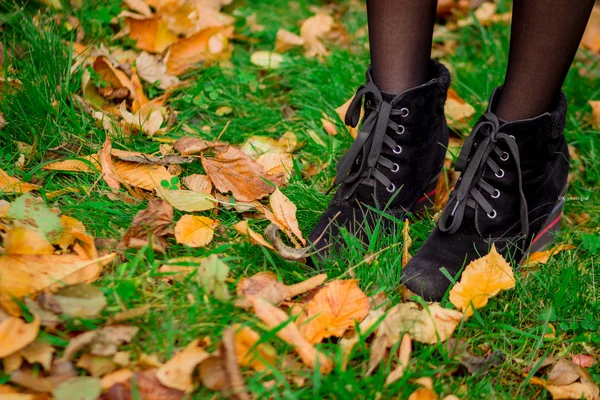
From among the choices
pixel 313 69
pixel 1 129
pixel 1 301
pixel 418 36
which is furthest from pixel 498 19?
pixel 1 301

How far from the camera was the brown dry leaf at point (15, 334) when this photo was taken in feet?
3.25

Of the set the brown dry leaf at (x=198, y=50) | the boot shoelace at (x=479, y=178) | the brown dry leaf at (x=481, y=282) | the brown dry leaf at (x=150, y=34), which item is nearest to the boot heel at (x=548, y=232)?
the boot shoelace at (x=479, y=178)

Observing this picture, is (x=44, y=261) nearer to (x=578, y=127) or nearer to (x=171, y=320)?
(x=171, y=320)

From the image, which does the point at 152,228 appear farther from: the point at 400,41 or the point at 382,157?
the point at 400,41

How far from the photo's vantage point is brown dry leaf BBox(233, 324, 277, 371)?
1072 millimetres

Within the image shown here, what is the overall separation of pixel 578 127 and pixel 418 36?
916 mm

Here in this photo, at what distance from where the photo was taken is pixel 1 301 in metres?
1.05

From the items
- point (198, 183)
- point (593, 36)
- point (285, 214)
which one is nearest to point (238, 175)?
point (198, 183)

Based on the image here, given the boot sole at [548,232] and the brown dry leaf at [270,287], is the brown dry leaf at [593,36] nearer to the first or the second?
the boot sole at [548,232]

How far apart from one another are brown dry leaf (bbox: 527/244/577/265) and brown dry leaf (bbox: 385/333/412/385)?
50 centimetres

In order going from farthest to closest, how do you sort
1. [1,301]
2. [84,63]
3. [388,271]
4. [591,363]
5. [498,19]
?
[498,19], [84,63], [388,271], [591,363], [1,301]

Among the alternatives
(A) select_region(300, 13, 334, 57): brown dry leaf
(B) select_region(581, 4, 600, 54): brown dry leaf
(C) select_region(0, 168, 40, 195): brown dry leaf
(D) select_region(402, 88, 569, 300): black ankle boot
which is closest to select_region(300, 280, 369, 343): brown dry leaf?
(D) select_region(402, 88, 569, 300): black ankle boot

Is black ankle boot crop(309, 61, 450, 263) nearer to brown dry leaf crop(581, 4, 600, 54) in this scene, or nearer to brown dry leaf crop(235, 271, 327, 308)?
brown dry leaf crop(235, 271, 327, 308)

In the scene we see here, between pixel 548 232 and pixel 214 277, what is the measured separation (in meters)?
0.97
